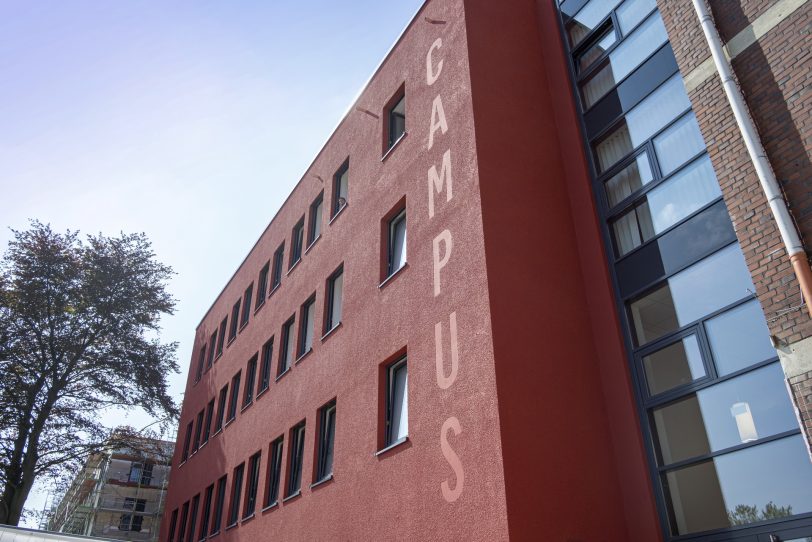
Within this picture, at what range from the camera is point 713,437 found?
8.94m

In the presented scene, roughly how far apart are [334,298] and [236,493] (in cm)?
707

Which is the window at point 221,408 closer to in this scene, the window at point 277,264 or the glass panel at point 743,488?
the window at point 277,264

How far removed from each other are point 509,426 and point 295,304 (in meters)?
10.3

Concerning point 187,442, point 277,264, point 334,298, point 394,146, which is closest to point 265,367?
point 277,264

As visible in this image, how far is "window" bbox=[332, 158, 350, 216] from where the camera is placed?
673 inches

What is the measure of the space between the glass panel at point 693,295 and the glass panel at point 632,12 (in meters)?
5.06

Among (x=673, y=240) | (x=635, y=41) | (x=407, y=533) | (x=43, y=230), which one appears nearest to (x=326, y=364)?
(x=407, y=533)

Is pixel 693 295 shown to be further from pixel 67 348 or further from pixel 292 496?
pixel 67 348

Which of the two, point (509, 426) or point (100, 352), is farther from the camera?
point (100, 352)

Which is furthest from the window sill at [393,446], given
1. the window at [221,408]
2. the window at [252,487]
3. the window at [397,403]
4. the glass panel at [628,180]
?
the window at [221,408]

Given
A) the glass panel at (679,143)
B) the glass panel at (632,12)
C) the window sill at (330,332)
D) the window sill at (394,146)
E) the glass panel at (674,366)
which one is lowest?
the glass panel at (674,366)

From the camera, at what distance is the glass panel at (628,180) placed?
37.2 ft

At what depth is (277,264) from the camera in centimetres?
2144

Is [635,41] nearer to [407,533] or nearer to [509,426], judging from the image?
[509,426]
